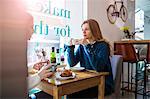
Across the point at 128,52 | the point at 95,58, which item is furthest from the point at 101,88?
the point at 128,52

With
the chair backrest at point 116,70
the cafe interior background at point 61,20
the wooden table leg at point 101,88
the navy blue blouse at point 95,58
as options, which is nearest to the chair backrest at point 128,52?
the cafe interior background at point 61,20

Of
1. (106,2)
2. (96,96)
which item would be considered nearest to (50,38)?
(96,96)

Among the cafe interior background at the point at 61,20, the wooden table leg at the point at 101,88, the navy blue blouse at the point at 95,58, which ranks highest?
the cafe interior background at the point at 61,20

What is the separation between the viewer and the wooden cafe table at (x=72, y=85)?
4.85ft

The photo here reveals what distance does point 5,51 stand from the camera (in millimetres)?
382

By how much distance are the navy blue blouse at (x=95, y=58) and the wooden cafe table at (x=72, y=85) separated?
197 mm

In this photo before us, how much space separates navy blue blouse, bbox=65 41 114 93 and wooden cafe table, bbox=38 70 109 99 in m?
0.20

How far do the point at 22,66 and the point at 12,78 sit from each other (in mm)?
35

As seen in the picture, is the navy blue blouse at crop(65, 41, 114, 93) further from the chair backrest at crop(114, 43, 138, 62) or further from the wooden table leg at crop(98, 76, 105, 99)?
the chair backrest at crop(114, 43, 138, 62)

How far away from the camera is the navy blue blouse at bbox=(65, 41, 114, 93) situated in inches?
82.1

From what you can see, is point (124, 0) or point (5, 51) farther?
point (124, 0)

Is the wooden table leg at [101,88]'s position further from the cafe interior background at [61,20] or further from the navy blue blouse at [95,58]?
the cafe interior background at [61,20]

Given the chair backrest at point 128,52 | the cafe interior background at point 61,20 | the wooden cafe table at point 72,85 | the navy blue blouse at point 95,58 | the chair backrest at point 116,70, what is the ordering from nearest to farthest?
the wooden cafe table at point 72,85 → the navy blue blouse at point 95,58 → the chair backrest at point 116,70 → the cafe interior background at point 61,20 → the chair backrest at point 128,52

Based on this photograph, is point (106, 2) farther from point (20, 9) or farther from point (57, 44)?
point (20, 9)
